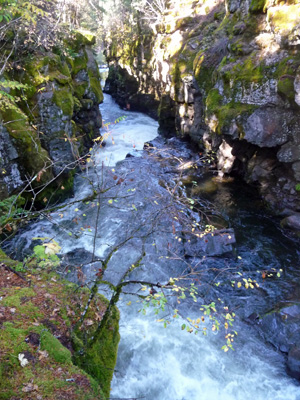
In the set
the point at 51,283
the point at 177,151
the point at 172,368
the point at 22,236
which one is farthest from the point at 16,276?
the point at 177,151

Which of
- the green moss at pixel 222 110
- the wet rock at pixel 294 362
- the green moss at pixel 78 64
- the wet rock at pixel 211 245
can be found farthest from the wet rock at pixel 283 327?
the green moss at pixel 78 64

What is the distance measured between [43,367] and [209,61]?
626 inches

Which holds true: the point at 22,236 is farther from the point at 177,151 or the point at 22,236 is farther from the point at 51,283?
the point at 177,151

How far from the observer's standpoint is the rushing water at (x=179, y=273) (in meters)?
5.45

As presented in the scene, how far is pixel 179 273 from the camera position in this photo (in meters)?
8.53

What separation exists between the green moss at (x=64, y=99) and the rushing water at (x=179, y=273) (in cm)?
382

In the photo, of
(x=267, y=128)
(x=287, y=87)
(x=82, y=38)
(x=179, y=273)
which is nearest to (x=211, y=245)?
(x=179, y=273)

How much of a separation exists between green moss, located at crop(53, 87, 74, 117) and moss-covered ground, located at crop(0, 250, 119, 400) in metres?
7.75

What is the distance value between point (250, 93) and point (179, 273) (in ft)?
25.7

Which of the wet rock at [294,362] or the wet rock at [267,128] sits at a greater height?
the wet rock at [267,128]

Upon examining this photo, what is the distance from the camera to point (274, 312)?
22.6 feet

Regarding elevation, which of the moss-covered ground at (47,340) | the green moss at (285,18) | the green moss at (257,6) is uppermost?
the green moss at (257,6)

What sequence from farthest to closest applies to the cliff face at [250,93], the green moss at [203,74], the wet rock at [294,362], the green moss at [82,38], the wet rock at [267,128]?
the green moss at [82,38] → the green moss at [203,74] → the wet rock at [267,128] → the cliff face at [250,93] → the wet rock at [294,362]

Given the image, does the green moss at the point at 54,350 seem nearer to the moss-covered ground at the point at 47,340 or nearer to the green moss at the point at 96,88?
the moss-covered ground at the point at 47,340
